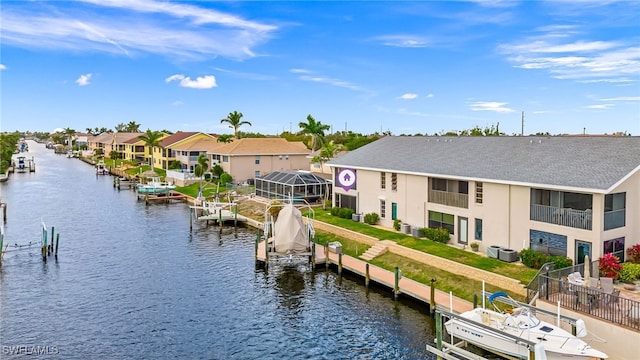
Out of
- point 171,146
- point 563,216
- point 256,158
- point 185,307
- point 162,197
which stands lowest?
point 185,307

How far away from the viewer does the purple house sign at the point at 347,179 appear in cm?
5244

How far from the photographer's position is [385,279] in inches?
1400

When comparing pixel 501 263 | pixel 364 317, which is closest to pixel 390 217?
pixel 501 263

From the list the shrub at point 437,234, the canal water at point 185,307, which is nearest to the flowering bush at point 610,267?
the canal water at point 185,307

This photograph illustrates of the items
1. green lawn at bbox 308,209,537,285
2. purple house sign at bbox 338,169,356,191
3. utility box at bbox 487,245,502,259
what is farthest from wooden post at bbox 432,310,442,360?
purple house sign at bbox 338,169,356,191

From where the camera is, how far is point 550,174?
3362cm

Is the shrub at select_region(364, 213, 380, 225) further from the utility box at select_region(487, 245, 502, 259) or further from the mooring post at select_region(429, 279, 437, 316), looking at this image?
the mooring post at select_region(429, 279, 437, 316)

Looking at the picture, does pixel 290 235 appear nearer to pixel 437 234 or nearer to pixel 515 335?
pixel 437 234

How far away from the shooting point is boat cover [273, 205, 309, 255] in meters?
42.0

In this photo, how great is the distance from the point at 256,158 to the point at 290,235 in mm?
46474

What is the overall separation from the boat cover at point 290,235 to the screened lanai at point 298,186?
18331 mm

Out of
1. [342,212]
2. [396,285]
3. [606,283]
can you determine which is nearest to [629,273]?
[606,283]

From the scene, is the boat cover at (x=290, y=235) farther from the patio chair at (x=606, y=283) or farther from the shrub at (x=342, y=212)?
the patio chair at (x=606, y=283)

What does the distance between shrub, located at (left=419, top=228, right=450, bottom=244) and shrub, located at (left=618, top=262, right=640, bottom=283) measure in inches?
523
